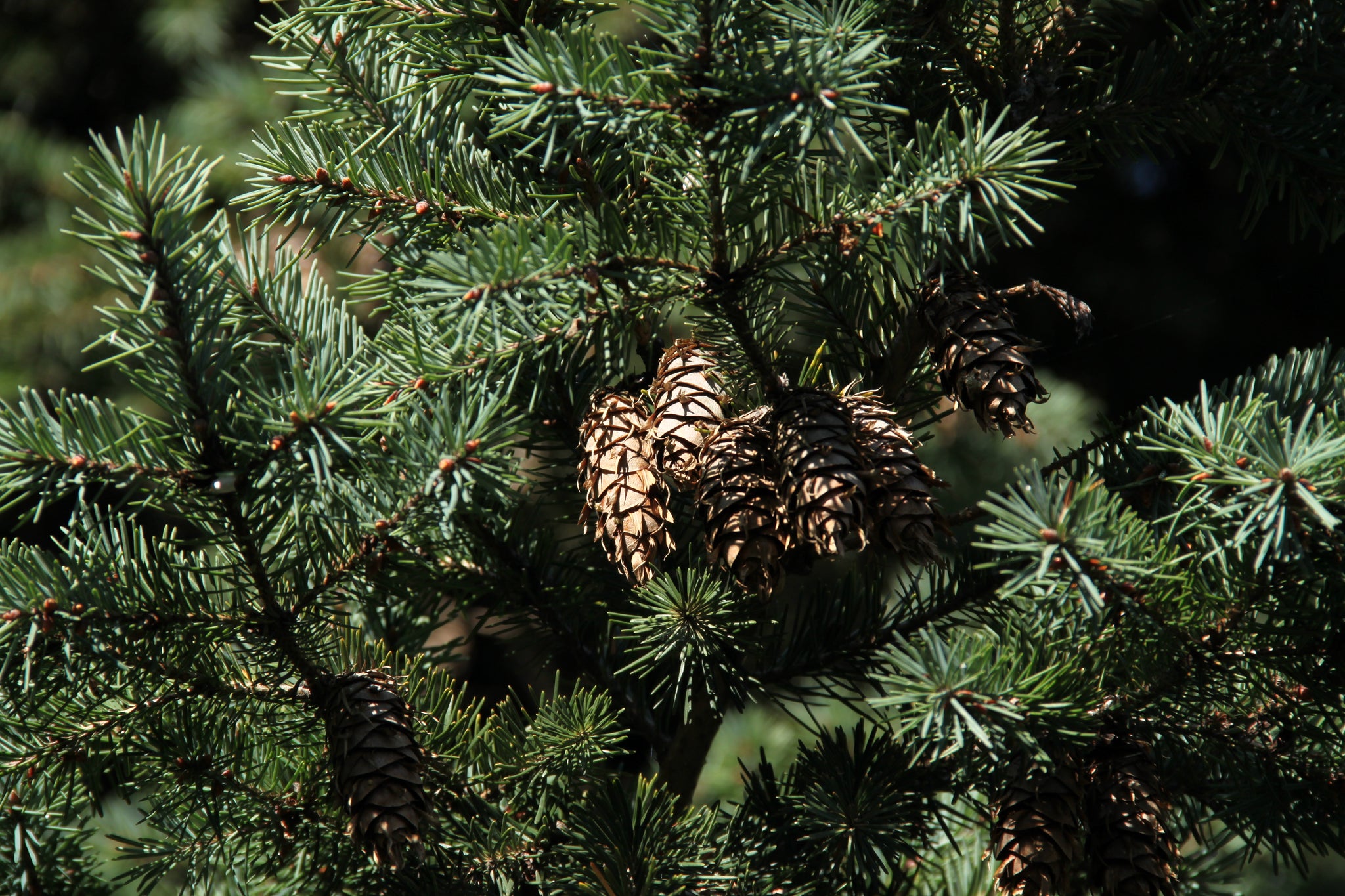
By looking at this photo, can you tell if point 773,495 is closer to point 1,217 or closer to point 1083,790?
point 1083,790

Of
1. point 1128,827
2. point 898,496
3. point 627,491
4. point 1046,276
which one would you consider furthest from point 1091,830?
point 1046,276

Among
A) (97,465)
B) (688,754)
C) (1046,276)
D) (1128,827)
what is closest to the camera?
(97,465)

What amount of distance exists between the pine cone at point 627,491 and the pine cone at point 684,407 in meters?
0.01

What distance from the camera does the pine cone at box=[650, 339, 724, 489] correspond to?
72 cm

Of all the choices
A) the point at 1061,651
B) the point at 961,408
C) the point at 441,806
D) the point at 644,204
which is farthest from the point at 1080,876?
the point at 644,204

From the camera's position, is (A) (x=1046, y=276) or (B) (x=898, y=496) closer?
(B) (x=898, y=496)

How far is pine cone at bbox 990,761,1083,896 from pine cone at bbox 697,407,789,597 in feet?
0.78

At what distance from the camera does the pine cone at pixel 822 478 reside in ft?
2.09

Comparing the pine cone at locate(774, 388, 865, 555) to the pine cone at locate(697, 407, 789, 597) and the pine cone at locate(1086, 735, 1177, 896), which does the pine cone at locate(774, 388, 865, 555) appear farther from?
the pine cone at locate(1086, 735, 1177, 896)

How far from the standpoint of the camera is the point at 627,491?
71 centimetres

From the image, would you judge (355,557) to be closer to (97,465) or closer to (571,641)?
(97,465)

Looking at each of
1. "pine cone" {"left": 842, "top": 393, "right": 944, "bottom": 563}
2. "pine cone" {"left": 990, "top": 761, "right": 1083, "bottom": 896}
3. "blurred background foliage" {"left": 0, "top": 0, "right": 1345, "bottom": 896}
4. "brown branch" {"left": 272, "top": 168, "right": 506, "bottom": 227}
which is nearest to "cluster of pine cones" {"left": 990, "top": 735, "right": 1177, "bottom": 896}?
"pine cone" {"left": 990, "top": 761, "right": 1083, "bottom": 896}

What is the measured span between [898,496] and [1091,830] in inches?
11.2

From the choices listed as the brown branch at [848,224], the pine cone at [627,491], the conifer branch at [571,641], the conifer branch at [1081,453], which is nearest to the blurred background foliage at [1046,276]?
the conifer branch at [571,641]
